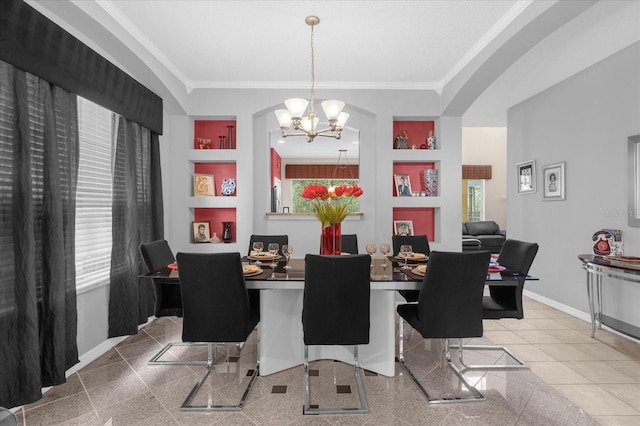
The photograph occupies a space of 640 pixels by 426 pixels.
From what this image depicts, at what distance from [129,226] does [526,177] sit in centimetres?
487

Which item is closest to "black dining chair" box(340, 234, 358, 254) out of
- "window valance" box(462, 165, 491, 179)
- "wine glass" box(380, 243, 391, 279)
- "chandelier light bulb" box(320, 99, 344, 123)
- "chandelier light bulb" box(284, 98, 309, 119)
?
"wine glass" box(380, 243, 391, 279)

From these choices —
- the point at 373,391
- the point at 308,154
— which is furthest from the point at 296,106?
the point at 308,154

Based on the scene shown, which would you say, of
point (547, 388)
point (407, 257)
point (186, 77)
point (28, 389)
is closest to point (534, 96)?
point (407, 257)

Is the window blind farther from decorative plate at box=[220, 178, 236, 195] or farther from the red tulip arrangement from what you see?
the red tulip arrangement

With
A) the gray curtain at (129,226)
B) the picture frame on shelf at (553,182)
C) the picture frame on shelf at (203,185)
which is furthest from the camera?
the picture frame on shelf at (203,185)

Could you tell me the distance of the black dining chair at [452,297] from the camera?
2.04m

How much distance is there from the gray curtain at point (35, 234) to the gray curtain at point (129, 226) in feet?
1.91

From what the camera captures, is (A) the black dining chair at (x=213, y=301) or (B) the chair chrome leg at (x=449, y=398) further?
(B) the chair chrome leg at (x=449, y=398)

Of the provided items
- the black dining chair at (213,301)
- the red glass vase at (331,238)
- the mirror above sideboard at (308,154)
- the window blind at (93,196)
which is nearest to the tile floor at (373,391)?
the black dining chair at (213,301)

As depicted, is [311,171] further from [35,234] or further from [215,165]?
[35,234]

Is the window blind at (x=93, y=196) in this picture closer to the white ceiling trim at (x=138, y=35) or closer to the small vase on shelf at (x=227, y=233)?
the white ceiling trim at (x=138, y=35)

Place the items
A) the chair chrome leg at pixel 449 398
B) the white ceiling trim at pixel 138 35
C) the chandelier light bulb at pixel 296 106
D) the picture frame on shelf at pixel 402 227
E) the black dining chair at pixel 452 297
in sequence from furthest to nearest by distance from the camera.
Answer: the picture frame on shelf at pixel 402 227 → the chandelier light bulb at pixel 296 106 → the white ceiling trim at pixel 138 35 → the chair chrome leg at pixel 449 398 → the black dining chair at pixel 452 297

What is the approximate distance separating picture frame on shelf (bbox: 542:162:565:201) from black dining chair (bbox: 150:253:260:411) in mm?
3942

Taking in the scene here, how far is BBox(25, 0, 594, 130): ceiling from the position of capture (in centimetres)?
257
